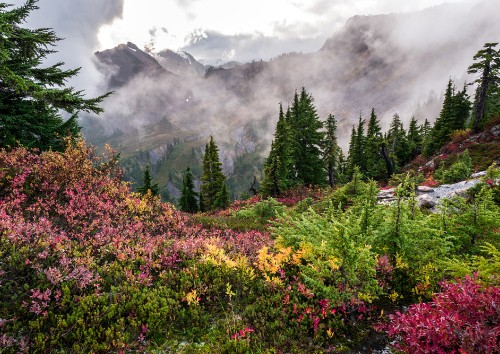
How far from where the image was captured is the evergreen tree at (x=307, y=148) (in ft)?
125

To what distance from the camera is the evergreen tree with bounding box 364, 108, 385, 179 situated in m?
46.3

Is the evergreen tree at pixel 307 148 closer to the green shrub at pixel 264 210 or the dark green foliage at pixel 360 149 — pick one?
the dark green foliage at pixel 360 149

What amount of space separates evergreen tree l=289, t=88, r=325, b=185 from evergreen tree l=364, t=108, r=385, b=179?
40.7ft

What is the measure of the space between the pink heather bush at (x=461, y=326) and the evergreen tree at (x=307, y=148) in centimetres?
3401

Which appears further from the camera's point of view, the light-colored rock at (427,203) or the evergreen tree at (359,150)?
the evergreen tree at (359,150)

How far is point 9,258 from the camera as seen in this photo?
5238mm

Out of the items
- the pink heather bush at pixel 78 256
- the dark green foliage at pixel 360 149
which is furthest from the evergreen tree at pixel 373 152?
the pink heather bush at pixel 78 256

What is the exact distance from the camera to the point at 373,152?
48.6m

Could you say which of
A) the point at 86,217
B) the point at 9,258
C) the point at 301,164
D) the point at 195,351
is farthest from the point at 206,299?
the point at 301,164

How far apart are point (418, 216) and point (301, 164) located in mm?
31420

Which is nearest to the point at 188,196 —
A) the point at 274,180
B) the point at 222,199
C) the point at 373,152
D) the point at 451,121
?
the point at 222,199

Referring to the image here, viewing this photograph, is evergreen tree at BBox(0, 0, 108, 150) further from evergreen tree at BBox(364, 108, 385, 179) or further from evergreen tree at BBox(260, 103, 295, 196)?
evergreen tree at BBox(364, 108, 385, 179)

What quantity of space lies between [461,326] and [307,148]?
36.1 meters

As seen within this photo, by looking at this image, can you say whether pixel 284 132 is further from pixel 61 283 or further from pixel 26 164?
pixel 61 283
